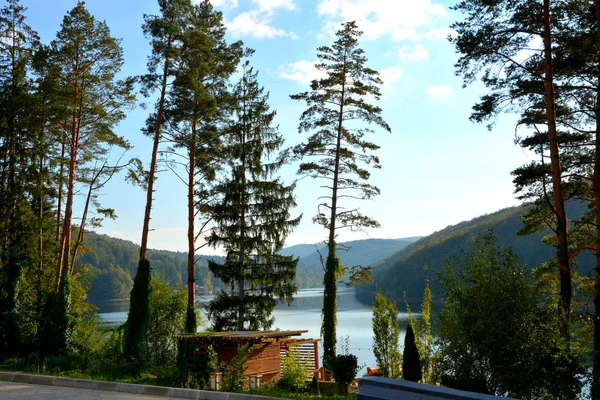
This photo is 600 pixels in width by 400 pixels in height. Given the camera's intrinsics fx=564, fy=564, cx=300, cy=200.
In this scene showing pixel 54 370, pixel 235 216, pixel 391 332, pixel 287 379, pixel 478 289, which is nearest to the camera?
pixel 478 289

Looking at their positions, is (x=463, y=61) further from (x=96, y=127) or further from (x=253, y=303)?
(x=253, y=303)

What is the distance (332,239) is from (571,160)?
11.0m

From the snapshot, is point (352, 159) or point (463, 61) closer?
point (463, 61)

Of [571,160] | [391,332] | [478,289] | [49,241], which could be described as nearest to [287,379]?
[478,289]

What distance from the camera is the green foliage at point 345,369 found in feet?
48.3

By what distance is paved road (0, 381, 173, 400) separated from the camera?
1171cm

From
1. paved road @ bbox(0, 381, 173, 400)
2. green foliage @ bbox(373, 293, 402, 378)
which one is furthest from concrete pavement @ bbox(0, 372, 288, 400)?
green foliage @ bbox(373, 293, 402, 378)

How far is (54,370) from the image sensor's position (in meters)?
16.7

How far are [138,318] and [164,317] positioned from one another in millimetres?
8737

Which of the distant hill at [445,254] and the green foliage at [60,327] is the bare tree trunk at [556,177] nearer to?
the green foliage at [60,327]

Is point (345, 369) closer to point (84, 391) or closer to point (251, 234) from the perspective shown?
point (84, 391)

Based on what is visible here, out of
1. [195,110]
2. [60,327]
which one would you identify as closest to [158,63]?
[195,110]

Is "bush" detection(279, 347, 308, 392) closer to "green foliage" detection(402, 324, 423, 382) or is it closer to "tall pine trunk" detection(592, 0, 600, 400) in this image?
"green foliage" detection(402, 324, 423, 382)

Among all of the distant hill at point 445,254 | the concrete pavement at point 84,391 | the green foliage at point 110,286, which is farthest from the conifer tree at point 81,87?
the green foliage at point 110,286
